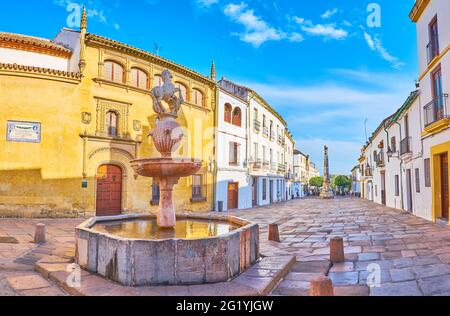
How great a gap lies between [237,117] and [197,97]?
4.50 metres

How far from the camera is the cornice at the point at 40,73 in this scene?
13.2 metres

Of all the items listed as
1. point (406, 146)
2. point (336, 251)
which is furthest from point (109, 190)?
point (406, 146)

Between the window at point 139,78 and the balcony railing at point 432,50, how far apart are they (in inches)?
524

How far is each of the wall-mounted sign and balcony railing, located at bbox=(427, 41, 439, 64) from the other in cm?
1650

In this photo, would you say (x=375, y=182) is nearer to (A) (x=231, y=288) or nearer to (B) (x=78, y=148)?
(B) (x=78, y=148)

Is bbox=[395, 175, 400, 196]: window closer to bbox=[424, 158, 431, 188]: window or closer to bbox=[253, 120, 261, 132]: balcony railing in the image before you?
bbox=[424, 158, 431, 188]: window

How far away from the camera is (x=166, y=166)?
5.77 m

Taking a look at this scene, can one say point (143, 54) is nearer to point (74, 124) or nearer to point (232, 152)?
point (74, 124)

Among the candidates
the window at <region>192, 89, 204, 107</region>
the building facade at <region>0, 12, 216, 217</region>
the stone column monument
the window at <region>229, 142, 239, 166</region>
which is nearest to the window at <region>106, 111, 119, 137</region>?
the building facade at <region>0, 12, 216, 217</region>

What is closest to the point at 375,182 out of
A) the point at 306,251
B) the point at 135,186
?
the point at 135,186

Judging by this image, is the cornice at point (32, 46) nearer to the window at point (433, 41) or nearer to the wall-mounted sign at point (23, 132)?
the wall-mounted sign at point (23, 132)

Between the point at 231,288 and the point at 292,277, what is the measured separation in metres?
1.57

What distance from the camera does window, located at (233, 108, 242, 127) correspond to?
23547 millimetres

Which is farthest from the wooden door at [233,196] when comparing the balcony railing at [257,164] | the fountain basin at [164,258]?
the fountain basin at [164,258]
